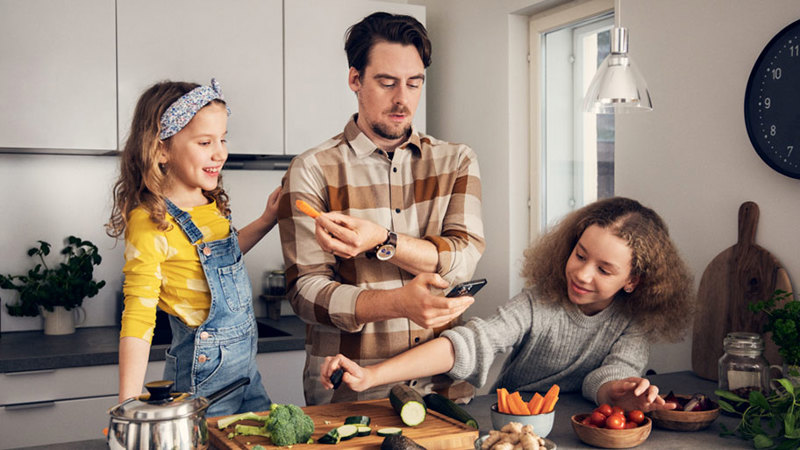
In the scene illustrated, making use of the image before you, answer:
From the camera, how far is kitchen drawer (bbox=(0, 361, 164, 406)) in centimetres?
246

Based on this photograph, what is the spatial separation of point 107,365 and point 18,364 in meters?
0.27

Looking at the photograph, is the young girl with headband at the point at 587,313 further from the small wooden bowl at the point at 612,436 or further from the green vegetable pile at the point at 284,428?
the green vegetable pile at the point at 284,428

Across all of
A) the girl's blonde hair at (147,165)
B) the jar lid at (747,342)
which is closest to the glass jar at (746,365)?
the jar lid at (747,342)

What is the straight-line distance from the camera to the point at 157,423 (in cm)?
113

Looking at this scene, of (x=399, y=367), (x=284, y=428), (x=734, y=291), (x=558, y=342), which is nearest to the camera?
(x=284, y=428)

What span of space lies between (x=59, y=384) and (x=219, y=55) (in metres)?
1.34

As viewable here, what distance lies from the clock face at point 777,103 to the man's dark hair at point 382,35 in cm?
88

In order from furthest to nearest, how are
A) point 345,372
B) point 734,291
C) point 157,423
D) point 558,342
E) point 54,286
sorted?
point 54,286, point 734,291, point 558,342, point 345,372, point 157,423

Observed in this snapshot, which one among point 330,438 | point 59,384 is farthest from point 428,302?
point 59,384

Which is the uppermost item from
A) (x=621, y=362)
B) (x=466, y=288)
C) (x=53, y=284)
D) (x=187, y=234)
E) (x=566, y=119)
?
(x=566, y=119)

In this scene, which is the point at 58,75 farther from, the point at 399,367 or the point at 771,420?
the point at 771,420

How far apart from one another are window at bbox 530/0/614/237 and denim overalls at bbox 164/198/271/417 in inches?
57.6

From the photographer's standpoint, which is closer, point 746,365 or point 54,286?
point 746,365

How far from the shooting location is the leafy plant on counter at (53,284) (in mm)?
2859
